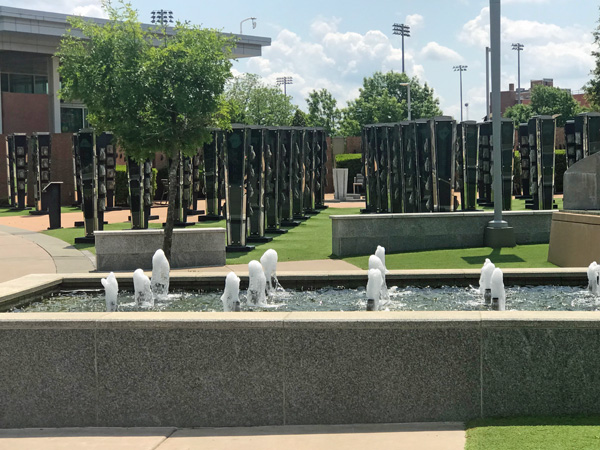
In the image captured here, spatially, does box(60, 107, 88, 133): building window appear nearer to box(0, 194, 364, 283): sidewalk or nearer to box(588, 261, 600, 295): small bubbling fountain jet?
box(0, 194, 364, 283): sidewalk

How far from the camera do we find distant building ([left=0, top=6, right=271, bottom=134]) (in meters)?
46.2

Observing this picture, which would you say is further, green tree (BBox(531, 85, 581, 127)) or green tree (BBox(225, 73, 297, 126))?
green tree (BBox(531, 85, 581, 127))

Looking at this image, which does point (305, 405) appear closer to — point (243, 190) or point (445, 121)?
Answer: point (243, 190)

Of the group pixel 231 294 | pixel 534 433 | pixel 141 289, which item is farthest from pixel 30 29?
pixel 534 433

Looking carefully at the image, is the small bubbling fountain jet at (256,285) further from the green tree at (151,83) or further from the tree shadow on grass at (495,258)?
the tree shadow on grass at (495,258)

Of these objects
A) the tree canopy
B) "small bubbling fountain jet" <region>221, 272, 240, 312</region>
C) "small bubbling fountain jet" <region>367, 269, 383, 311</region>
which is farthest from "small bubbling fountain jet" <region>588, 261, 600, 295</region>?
the tree canopy

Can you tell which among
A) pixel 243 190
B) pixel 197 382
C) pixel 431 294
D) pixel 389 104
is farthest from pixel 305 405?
pixel 389 104

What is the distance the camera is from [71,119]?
169 ft

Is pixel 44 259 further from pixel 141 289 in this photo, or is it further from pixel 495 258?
pixel 495 258

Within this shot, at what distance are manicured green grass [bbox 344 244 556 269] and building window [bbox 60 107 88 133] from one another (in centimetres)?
3827

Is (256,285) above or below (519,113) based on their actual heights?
below

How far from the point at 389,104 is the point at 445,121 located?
235 ft

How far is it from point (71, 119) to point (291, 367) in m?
48.2

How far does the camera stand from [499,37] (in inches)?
679
